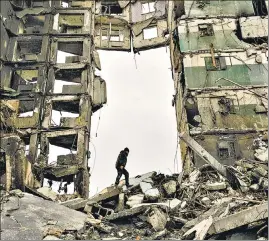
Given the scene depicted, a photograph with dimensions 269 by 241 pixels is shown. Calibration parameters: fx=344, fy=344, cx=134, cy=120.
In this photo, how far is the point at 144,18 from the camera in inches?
1235

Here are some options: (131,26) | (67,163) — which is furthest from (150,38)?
(67,163)

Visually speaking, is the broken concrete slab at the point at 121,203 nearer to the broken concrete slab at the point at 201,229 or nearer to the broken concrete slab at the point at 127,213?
the broken concrete slab at the point at 127,213

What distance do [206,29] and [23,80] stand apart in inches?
552

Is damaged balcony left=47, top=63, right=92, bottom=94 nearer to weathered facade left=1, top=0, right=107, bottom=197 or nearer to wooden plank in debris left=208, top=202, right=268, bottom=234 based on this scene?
weathered facade left=1, top=0, right=107, bottom=197

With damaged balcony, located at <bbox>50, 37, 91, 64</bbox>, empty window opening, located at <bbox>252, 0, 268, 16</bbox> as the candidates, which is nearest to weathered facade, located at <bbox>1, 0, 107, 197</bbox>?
damaged balcony, located at <bbox>50, 37, 91, 64</bbox>

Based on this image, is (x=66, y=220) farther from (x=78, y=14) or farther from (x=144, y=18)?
(x=144, y=18)

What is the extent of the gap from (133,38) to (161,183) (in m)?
19.6

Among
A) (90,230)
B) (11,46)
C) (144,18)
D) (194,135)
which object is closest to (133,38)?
(144,18)

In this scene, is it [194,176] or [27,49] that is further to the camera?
[27,49]

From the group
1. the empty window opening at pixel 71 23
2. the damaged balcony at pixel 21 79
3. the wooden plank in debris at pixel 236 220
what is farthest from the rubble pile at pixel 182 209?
the empty window opening at pixel 71 23

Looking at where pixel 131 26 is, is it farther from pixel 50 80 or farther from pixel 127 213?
pixel 127 213

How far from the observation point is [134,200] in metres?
12.2

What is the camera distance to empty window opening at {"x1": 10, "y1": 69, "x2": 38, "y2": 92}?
24.9 meters

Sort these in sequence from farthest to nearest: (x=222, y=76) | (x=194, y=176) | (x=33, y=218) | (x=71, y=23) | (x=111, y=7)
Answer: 1. (x=111, y=7)
2. (x=71, y=23)
3. (x=222, y=76)
4. (x=194, y=176)
5. (x=33, y=218)
